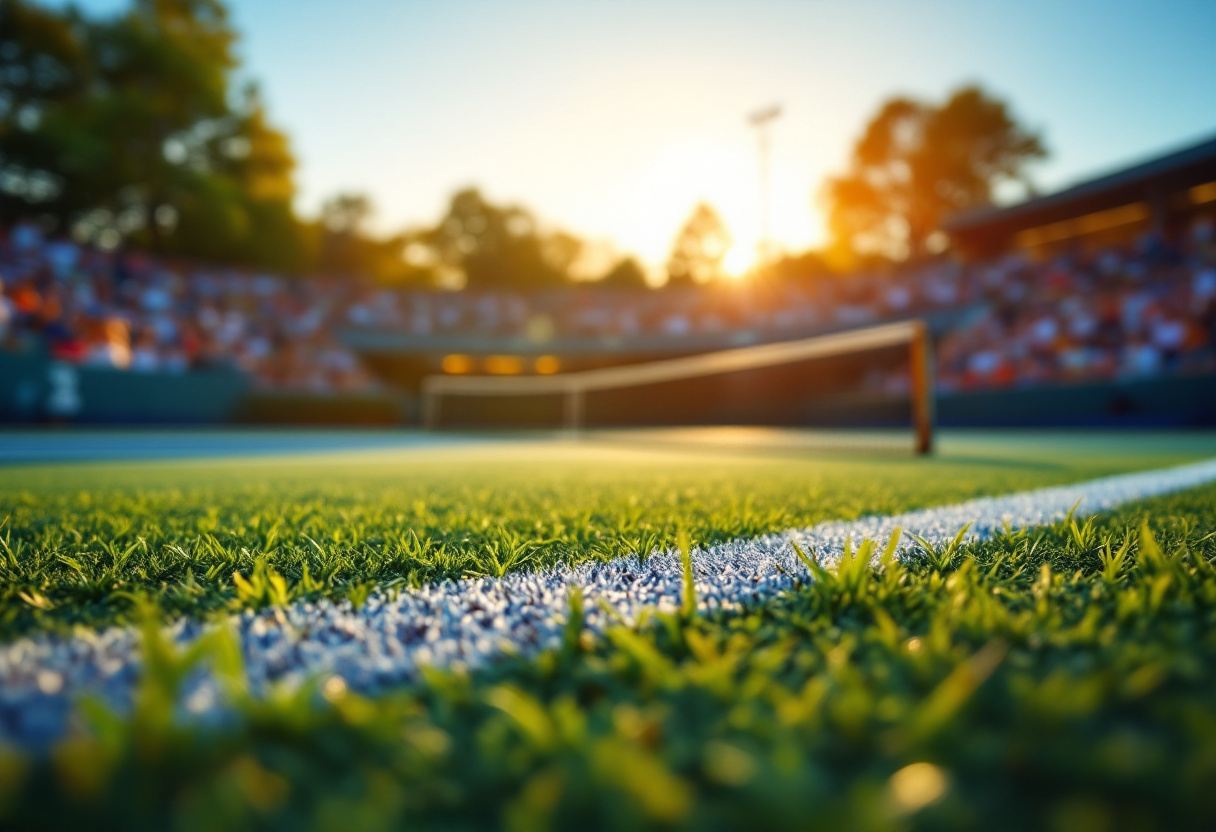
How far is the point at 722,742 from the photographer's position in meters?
0.56

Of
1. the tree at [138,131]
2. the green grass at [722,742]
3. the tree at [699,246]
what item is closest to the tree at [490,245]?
the tree at [699,246]

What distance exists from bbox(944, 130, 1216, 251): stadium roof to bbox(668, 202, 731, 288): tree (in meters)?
22.0

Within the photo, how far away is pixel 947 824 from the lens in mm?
439

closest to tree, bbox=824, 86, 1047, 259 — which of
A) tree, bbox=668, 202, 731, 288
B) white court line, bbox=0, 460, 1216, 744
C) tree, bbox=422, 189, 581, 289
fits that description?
tree, bbox=668, 202, 731, 288

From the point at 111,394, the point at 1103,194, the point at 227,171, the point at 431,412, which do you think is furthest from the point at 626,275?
the point at 111,394

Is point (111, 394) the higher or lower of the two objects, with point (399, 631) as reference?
higher

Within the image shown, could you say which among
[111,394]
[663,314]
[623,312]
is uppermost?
[623,312]

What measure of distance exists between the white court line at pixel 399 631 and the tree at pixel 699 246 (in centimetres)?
4134

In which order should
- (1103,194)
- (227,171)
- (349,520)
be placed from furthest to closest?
1. (227,171)
2. (1103,194)
3. (349,520)

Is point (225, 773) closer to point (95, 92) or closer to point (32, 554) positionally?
point (32, 554)

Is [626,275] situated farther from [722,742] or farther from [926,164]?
[722,742]

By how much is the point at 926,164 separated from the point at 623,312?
62.6 feet

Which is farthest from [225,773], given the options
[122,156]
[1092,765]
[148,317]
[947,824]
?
[122,156]

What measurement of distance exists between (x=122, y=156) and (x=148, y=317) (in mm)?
9996
